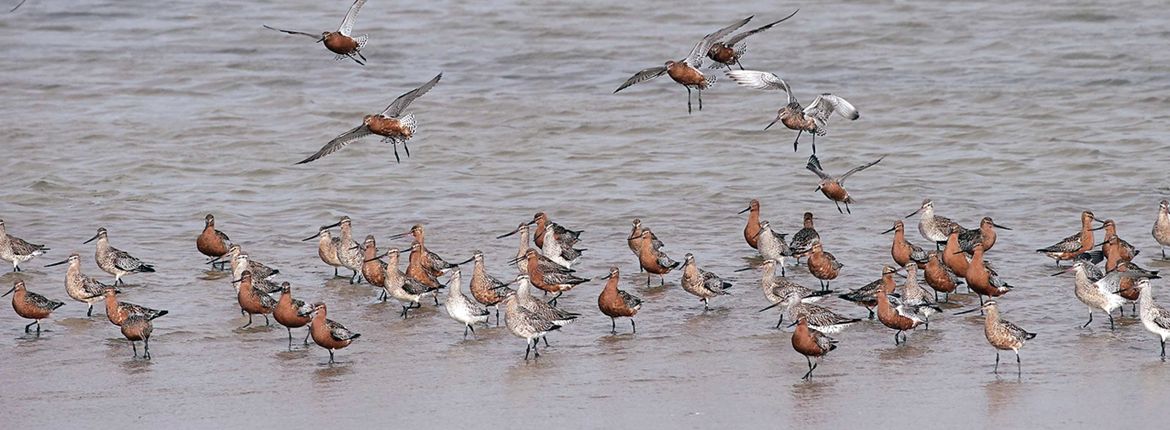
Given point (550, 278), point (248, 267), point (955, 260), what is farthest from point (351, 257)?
point (955, 260)

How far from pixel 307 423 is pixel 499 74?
15.5 meters

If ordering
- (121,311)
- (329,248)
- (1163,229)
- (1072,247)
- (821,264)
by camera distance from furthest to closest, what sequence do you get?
(1163,229)
(329,248)
(1072,247)
(821,264)
(121,311)

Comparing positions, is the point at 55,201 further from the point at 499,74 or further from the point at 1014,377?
the point at 1014,377

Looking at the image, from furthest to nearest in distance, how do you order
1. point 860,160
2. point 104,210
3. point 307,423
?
point 860,160, point 104,210, point 307,423

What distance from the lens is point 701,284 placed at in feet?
44.8

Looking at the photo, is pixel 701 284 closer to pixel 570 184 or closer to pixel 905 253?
pixel 905 253

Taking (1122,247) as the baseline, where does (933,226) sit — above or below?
below

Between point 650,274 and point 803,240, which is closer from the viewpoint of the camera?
point 650,274

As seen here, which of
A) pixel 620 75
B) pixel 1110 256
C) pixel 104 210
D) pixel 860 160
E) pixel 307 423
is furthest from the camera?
pixel 620 75

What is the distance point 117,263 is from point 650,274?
15.1 feet

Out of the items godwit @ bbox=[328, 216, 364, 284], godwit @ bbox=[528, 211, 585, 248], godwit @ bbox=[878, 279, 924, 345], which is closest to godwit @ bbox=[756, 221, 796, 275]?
godwit @ bbox=[528, 211, 585, 248]

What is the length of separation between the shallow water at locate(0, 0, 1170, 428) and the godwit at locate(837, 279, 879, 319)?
29 centimetres

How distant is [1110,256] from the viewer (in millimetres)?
14406

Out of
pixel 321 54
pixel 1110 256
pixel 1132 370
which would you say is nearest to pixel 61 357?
pixel 1132 370
